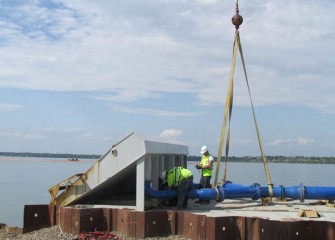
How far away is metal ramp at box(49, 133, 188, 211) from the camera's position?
1148 centimetres

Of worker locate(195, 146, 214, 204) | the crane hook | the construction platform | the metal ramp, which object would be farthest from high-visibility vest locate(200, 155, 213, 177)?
the crane hook

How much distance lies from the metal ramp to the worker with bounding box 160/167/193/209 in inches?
23.1

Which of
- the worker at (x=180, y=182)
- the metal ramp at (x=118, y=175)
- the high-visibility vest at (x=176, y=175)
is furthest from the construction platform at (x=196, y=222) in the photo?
the high-visibility vest at (x=176, y=175)

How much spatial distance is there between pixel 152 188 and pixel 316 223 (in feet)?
15.8

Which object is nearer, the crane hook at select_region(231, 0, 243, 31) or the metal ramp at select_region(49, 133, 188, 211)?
the metal ramp at select_region(49, 133, 188, 211)

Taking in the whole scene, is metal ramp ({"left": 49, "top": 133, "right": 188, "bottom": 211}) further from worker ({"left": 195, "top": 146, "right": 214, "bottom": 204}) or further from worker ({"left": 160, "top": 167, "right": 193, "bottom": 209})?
worker ({"left": 195, "top": 146, "right": 214, "bottom": 204})

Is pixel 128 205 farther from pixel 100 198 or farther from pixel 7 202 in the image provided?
pixel 7 202

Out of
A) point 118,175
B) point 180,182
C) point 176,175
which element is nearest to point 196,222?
point 180,182

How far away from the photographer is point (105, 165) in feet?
39.9

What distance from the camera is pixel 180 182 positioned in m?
12.6

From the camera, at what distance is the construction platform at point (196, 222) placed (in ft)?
33.3

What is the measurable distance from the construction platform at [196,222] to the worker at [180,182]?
0.33 metres

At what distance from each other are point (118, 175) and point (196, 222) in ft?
9.64

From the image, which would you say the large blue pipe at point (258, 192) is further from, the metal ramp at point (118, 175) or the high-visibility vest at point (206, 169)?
the metal ramp at point (118, 175)
